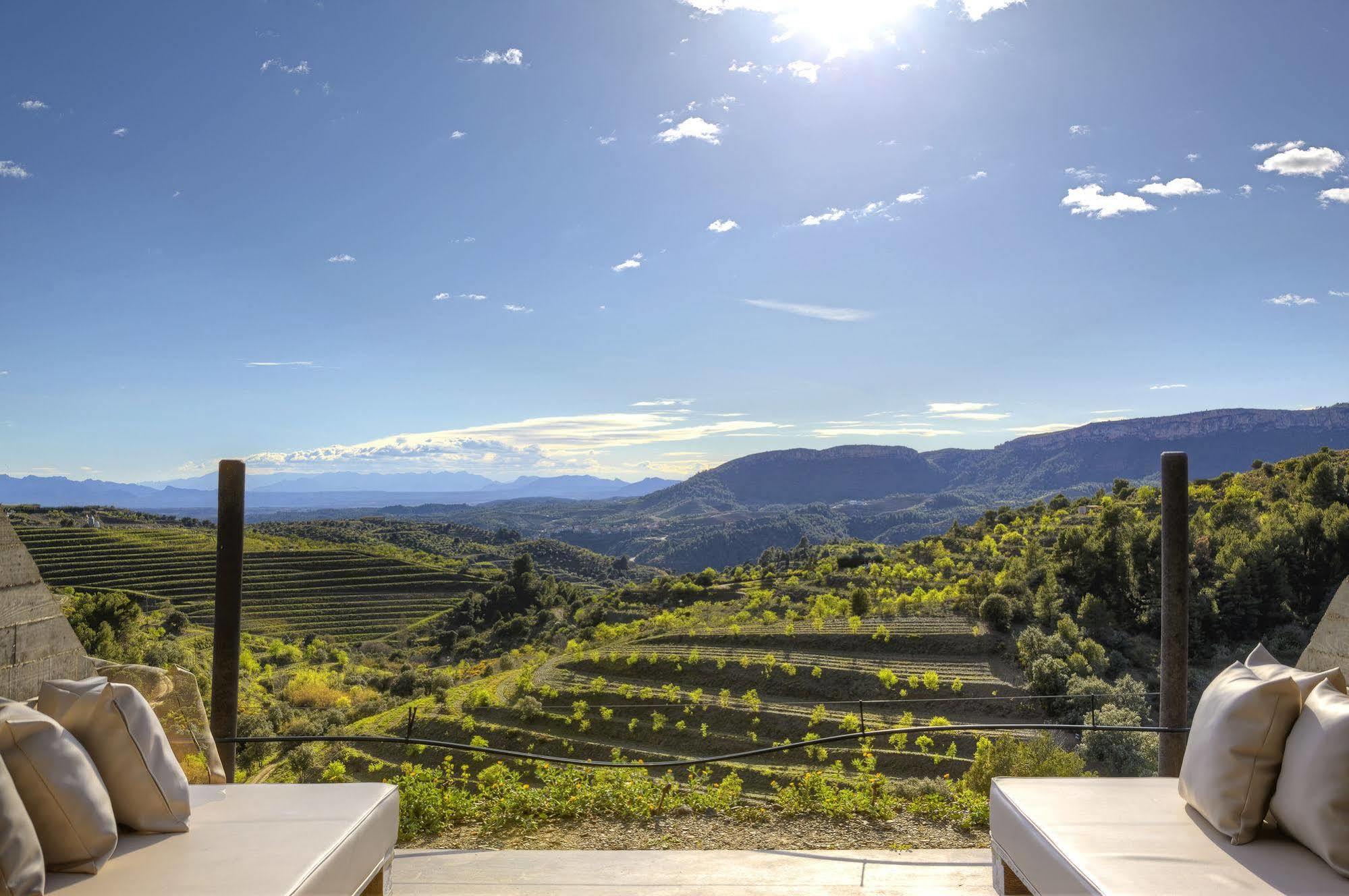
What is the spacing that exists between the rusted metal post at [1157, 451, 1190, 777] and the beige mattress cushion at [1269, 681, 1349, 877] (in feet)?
4.53

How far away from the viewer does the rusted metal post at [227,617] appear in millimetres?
3215

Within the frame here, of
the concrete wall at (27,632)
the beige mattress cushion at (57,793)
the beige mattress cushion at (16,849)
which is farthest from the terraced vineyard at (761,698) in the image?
the beige mattress cushion at (16,849)

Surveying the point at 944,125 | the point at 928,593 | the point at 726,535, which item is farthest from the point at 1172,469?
the point at 726,535

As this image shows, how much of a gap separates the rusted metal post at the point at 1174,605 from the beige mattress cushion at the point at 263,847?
3128 millimetres

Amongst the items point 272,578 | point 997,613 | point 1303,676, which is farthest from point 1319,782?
point 272,578

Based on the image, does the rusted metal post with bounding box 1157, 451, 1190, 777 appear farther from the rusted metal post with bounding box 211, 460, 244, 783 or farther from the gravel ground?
Answer: the rusted metal post with bounding box 211, 460, 244, 783

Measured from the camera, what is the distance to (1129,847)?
6.31 feet

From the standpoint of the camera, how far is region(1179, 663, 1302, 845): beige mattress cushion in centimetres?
191

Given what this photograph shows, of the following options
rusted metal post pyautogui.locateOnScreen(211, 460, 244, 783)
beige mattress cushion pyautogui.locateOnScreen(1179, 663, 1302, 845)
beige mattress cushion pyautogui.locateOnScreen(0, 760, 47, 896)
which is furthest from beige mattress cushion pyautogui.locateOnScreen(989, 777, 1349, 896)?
rusted metal post pyautogui.locateOnScreen(211, 460, 244, 783)

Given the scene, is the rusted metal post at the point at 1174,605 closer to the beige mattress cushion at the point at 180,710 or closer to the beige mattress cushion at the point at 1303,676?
the beige mattress cushion at the point at 1303,676

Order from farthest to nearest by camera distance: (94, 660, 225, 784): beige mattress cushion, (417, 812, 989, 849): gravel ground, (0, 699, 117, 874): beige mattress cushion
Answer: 1. (417, 812, 989, 849): gravel ground
2. (94, 660, 225, 784): beige mattress cushion
3. (0, 699, 117, 874): beige mattress cushion

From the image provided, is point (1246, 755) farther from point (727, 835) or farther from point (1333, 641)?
point (727, 835)

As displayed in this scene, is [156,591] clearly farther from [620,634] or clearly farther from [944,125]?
[944,125]

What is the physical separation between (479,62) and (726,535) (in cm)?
7807
